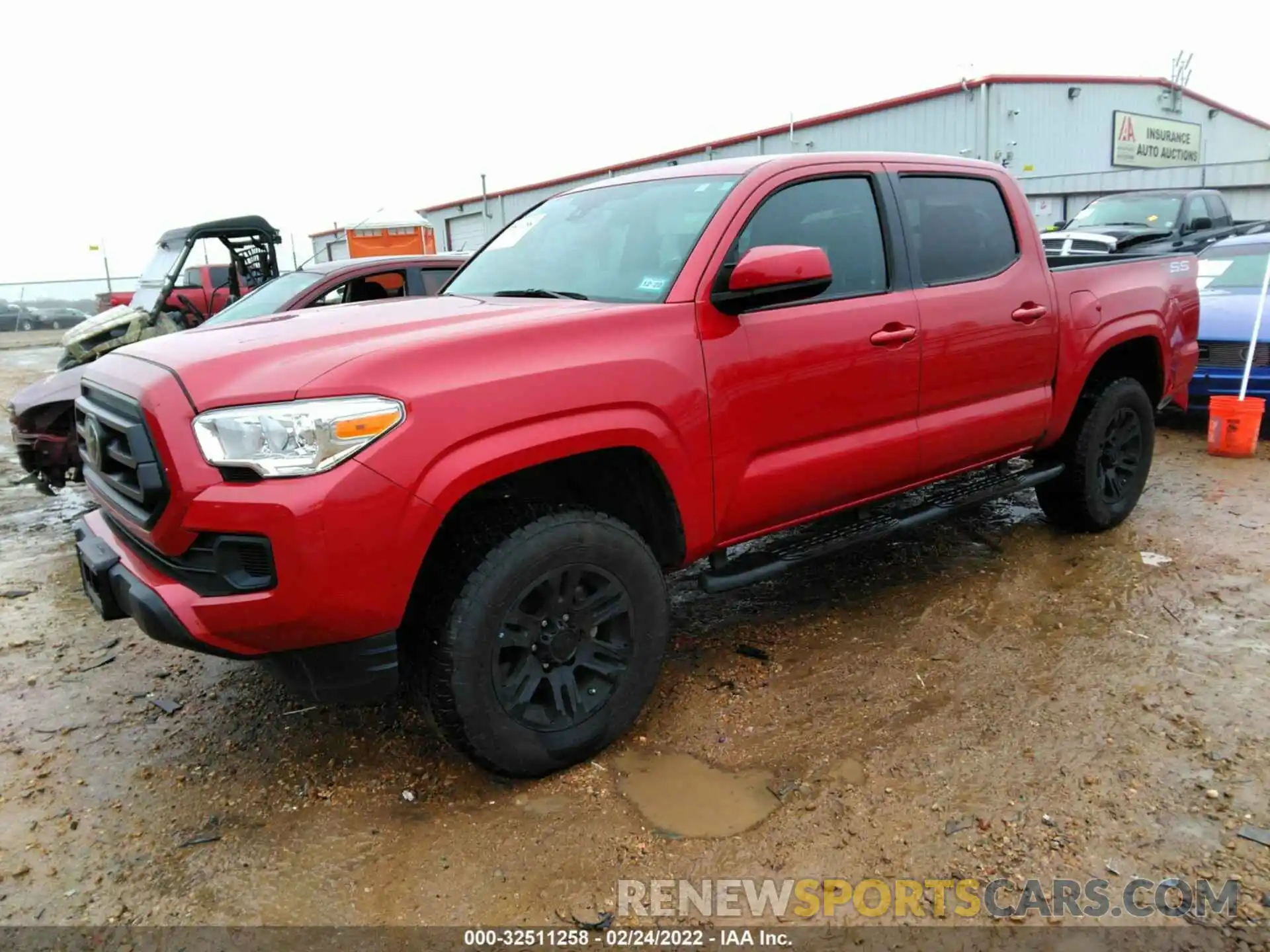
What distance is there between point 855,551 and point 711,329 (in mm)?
2290

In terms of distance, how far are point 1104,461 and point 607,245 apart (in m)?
3.04

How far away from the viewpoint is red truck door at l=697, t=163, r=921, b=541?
3.01m

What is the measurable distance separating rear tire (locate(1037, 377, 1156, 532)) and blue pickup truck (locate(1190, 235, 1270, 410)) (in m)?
2.52

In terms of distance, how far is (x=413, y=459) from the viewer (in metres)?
2.33

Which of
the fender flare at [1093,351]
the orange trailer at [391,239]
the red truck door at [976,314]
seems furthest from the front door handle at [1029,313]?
the orange trailer at [391,239]

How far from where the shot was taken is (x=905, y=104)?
21.8 metres

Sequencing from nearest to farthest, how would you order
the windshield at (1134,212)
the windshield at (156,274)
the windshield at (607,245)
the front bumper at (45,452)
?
the windshield at (607,245), the front bumper at (45,452), the windshield at (156,274), the windshield at (1134,212)

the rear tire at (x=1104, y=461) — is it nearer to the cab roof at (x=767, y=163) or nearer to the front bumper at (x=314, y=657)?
the cab roof at (x=767, y=163)

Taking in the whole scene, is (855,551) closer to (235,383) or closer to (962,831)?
(962,831)

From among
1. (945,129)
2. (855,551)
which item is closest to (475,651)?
(855,551)

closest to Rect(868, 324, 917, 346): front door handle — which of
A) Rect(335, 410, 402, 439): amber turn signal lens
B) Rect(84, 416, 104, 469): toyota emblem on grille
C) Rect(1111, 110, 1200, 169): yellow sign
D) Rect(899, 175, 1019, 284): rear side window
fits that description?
Rect(899, 175, 1019, 284): rear side window

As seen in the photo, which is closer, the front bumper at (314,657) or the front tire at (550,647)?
the front bumper at (314,657)

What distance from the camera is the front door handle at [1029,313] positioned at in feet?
13.0

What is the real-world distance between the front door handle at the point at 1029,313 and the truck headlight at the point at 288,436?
2.96 metres
